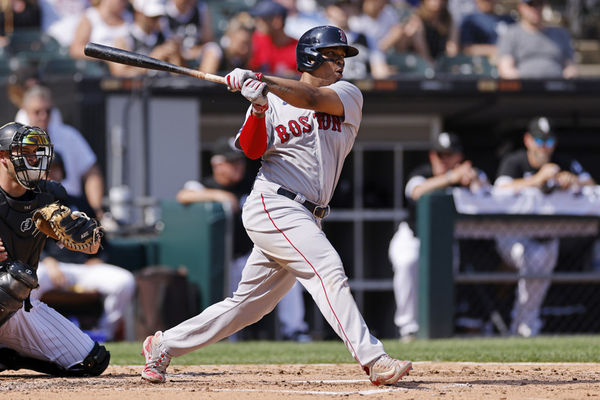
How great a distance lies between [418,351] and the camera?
664cm

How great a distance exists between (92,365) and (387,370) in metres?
1.66

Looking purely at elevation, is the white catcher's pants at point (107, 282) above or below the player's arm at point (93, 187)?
below

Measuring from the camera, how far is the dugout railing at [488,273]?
807cm

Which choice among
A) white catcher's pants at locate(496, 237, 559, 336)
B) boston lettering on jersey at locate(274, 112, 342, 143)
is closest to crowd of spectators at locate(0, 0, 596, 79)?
white catcher's pants at locate(496, 237, 559, 336)

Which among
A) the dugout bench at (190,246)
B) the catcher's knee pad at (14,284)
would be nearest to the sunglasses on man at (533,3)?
the dugout bench at (190,246)

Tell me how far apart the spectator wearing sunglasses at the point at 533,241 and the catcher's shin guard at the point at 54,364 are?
405 cm

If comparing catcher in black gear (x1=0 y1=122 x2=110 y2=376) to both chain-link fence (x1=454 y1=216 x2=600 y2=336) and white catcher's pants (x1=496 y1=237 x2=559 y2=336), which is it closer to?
chain-link fence (x1=454 y1=216 x2=600 y2=336)

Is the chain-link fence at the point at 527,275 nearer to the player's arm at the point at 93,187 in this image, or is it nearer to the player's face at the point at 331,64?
the player's arm at the point at 93,187

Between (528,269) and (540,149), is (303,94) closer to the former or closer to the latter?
(528,269)

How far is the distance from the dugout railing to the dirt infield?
2.39 metres

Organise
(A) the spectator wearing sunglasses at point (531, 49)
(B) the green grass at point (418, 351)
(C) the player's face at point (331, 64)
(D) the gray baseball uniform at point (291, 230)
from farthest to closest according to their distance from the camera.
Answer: (A) the spectator wearing sunglasses at point (531, 49)
(B) the green grass at point (418, 351)
(C) the player's face at point (331, 64)
(D) the gray baseball uniform at point (291, 230)

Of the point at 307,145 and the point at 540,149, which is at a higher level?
the point at 307,145

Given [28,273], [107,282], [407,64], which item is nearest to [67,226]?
[28,273]

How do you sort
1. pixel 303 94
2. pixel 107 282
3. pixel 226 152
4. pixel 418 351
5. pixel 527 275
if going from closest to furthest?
pixel 303 94
pixel 418 351
pixel 107 282
pixel 527 275
pixel 226 152
